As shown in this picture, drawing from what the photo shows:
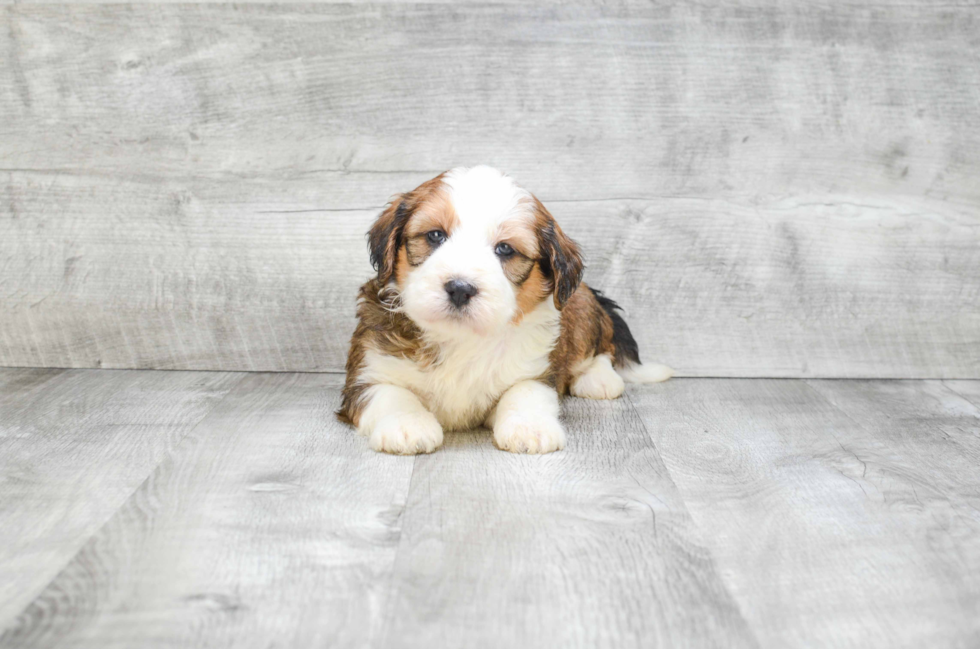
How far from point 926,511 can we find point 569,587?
108cm

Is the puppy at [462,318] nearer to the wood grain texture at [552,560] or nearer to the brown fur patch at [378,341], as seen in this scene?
the brown fur patch at [378,341]

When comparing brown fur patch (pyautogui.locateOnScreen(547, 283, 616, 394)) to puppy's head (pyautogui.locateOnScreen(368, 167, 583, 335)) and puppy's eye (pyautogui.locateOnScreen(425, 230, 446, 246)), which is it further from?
puppy's eye (pyautogui.locateOnScreen(425, 230, 446, 246))

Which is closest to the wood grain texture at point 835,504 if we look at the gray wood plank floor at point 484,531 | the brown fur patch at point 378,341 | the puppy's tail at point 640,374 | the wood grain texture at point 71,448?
the gray wood plank floor at point 484,531

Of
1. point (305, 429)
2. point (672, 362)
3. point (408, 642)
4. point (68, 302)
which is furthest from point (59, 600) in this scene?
point (672, 362)

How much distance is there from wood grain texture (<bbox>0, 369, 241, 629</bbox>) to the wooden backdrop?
14.0 inches

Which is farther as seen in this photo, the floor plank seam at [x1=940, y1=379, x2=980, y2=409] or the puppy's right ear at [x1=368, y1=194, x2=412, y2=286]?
the floor plank seam at [x1=940, y1=379, x2=980, y2=409]

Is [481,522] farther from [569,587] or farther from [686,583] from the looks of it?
[686,583]

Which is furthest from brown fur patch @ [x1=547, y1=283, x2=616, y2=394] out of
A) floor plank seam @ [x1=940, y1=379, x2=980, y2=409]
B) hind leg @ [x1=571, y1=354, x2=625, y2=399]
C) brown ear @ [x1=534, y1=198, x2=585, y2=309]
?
floor plank seam @ [x1=940, y1=379, x2=980, y2=409]

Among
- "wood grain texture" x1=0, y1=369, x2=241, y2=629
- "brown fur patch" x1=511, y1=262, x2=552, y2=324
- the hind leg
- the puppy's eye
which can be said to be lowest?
the hind leg

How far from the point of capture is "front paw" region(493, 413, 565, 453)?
8.32 ft

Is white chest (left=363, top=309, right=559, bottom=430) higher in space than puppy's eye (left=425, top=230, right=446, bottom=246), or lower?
lower

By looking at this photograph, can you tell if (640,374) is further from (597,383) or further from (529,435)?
(529,435)

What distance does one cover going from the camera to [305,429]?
2.77m

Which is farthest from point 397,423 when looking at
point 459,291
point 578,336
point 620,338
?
point 620,338
